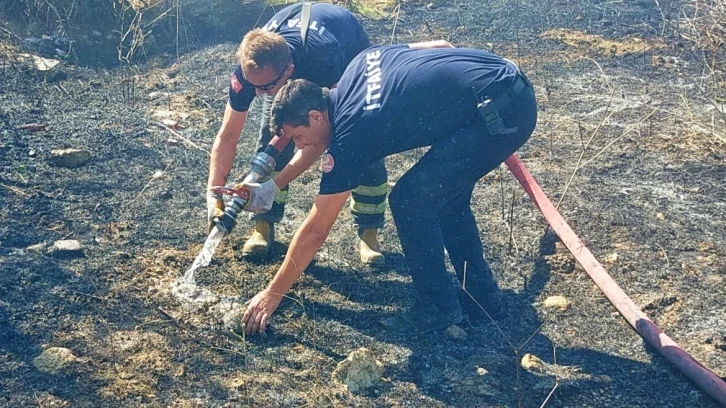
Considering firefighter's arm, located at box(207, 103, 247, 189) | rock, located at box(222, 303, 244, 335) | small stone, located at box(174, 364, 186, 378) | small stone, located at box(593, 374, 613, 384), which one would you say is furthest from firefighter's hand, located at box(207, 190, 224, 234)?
small stone, located at box(593, 374, 613, 384)

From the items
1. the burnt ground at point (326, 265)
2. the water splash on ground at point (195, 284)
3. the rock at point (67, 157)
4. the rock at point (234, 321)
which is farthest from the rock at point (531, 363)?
the rock at point (67, 157)

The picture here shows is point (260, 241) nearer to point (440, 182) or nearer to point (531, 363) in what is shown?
point (440, 182)

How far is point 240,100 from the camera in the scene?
13.7ft

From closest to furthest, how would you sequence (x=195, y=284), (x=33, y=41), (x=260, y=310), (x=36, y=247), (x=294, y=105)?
(x=294, y=105) → (x=260, y=310) → (x=195, y=284) → (x=36, y=247) → (x=33, y=41)

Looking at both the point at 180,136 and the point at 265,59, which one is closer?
the point at 265,59

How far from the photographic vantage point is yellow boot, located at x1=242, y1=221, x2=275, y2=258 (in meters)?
4.58

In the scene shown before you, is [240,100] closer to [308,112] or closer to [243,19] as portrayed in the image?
[308,112]

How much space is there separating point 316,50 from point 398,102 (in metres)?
0.84

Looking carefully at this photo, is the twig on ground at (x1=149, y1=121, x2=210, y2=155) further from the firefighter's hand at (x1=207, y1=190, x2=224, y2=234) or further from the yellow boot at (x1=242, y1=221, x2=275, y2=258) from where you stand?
the firefighter's hand at (x1=207, y1=190, x2=224, y2=234)

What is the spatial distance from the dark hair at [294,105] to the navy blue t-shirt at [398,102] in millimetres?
144

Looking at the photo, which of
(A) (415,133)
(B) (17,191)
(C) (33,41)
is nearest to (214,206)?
(A) (415,133)

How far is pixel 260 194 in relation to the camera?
381 cm

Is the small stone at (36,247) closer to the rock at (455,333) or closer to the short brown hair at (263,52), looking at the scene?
the short brown hair at (263,52)

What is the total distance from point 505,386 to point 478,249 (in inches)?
32.0
